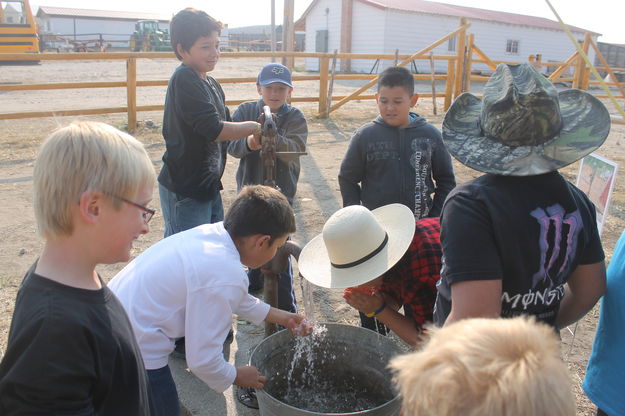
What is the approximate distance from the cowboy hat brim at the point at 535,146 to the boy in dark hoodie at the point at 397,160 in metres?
1.30

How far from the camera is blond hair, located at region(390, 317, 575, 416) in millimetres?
807

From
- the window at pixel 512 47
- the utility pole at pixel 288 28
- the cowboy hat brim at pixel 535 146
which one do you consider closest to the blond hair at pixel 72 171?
the cowboy hat brim at pixel 535 146

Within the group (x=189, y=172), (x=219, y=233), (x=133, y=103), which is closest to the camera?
(x=219, y=233)

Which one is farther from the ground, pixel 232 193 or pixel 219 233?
pixel 219 233

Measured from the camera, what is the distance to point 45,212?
3.57 feet

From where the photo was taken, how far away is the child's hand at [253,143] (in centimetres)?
275

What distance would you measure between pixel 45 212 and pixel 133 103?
8.23 meters

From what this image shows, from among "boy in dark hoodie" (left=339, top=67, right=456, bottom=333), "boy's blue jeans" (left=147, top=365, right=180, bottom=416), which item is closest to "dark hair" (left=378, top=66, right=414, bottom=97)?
"boy in dark hoodie" (left=339, top=67, right=456, bottom=333)

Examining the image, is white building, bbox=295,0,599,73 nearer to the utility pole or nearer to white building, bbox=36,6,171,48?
the utility pole

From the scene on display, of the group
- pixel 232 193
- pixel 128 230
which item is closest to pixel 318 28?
pixel 232 193

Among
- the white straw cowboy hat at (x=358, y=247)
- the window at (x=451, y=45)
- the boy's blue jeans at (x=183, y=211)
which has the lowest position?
the boy's blue jeans at (x=183, y=211)

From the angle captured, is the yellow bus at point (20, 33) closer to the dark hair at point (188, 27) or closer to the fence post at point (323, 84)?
the fence post at point (323, 84)

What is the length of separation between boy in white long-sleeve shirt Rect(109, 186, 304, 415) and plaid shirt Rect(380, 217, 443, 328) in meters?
0.49

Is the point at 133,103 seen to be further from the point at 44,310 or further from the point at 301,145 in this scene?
the point at 44,310
